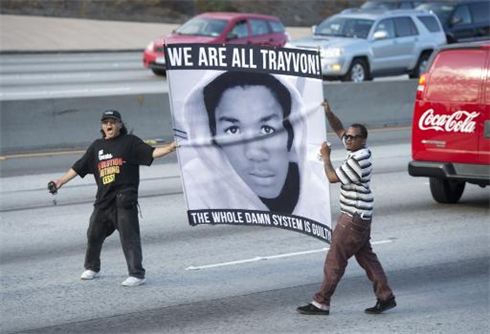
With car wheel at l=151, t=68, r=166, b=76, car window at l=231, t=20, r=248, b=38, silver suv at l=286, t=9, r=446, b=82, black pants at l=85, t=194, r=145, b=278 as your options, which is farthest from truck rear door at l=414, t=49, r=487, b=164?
car wheel at l=151, t=68, r=166, b=76

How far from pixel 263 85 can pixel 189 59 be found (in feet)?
2.33

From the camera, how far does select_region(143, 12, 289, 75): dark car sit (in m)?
32.9

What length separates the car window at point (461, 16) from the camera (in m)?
35.3

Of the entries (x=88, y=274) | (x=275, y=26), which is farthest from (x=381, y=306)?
(x=275, y=26)

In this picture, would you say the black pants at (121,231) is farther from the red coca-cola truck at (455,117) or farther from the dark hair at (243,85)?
the red coca-cola truck at (455,117)

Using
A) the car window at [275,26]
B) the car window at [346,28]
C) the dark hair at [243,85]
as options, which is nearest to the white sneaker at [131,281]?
the dark hair at [243,85]

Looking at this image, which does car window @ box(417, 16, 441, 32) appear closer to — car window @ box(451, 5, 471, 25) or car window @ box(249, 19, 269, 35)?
car window @ box(451, 5, 471, 25)

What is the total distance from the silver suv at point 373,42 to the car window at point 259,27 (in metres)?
3.92

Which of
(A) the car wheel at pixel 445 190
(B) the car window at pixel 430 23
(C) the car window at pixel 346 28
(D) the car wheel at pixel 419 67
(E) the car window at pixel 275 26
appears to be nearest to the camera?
(A) the car wheel at pixel 445 190

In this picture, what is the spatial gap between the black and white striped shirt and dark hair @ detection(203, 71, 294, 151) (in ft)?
2.78

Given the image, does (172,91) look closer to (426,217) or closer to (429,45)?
(426,217)

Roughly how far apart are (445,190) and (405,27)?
16662 millimetres

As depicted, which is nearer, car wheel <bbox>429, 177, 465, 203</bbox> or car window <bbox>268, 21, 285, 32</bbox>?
car wheel <bbox>429, 177, 465, 203</bbox>

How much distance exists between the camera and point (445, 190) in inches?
587
